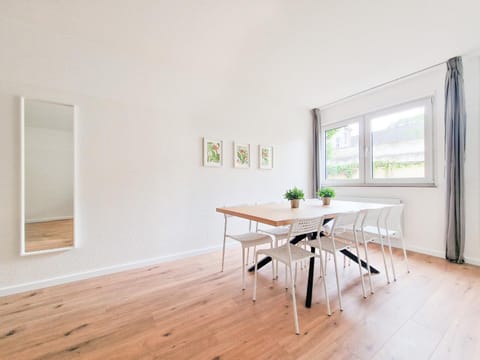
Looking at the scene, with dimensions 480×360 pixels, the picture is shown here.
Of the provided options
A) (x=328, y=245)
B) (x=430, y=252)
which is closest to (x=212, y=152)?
(x=328, y=245)

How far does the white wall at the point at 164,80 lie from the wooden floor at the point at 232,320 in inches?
22.0

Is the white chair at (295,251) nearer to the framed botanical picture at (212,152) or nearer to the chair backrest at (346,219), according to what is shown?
the chair backrest at (346,219)

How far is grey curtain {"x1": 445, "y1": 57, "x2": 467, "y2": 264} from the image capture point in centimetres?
253

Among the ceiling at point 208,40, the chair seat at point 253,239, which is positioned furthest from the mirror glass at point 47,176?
the chair seat at point 253,239

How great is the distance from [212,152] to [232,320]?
207cm

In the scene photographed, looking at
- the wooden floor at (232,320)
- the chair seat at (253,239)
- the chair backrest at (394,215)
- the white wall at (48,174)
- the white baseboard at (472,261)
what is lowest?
the wooden floor at (232,320)

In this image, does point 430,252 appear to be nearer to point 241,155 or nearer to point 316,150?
point 316,150

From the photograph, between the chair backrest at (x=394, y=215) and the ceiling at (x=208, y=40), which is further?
the chair backrest at (x=394, y=215)

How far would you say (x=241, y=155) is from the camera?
330 cm

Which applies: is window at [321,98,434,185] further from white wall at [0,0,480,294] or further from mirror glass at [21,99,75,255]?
mirror glass at [21,99,75,255]

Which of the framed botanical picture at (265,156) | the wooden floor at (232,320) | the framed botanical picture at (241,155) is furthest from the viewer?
the framed botanical picture at (265,156)

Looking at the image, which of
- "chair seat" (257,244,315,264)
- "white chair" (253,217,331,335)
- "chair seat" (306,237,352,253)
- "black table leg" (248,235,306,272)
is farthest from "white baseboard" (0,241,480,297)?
"chair seat" (306,237,352,253)

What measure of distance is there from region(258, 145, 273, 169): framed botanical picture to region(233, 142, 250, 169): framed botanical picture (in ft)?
0.79

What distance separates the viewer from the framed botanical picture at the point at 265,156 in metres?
3.51
